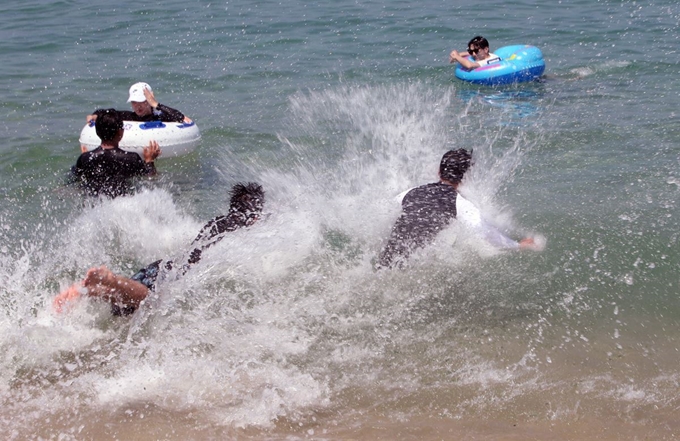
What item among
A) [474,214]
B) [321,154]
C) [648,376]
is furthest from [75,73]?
[648,376]

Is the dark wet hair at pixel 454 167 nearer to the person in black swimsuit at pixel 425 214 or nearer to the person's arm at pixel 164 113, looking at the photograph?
the person in black swimsuit at pixel 425 214

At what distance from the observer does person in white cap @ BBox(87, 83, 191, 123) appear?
9.03 meters

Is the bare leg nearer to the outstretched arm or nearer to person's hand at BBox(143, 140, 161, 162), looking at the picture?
the outstretched arm

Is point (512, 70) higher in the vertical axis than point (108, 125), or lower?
lower

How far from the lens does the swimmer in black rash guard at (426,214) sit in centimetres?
618

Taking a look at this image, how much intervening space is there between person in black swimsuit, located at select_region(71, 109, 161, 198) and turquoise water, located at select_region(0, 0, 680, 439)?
0.23 meters

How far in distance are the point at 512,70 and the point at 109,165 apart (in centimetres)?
776

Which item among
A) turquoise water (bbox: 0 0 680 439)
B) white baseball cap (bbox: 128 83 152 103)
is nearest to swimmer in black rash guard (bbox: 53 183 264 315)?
turquoise water (bbox: 0 0 680 439)

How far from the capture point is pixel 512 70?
42.5 ft

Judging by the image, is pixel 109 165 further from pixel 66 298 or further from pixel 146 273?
pixel 66 298

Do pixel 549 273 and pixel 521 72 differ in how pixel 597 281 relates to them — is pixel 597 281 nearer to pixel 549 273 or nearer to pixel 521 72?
pixel 549 273

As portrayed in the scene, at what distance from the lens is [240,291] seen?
6.16 m

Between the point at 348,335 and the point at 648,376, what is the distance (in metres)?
2.07

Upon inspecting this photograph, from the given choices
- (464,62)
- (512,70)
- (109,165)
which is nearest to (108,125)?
(109,165)
